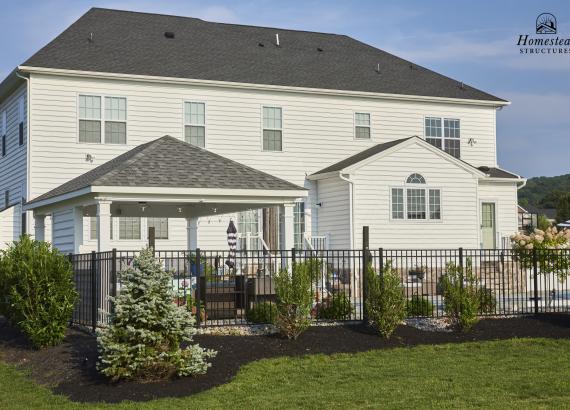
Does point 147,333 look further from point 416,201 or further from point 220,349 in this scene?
point 416,201

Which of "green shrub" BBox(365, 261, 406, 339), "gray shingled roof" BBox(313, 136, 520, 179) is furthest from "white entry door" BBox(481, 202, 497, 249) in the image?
"green shrub" BBox(365, 261, 406, 339)

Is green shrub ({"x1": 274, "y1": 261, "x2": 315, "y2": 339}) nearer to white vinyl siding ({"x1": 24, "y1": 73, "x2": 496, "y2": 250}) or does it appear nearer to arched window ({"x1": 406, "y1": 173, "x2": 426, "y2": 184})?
white vinyl siding ({"x1": 24, "y1": 73, "x2": 496, "y2": 250})

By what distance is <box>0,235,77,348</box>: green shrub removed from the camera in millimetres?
14383

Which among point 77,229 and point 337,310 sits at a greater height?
point 77,229

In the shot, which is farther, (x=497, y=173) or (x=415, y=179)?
(x=497, y=173)

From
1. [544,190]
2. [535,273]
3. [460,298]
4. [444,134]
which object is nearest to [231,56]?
[444,134]

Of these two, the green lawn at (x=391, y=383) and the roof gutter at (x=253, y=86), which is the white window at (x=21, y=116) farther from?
the green lawn at (x=391, y=383)

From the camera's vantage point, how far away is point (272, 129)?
27.7 m

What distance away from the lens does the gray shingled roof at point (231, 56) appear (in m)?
26.0

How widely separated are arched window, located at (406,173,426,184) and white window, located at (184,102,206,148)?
22.1 ft

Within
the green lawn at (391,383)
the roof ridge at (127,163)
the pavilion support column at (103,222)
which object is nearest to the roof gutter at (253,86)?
the roof ridge at (127,163)

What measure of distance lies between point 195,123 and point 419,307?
39.4 ft

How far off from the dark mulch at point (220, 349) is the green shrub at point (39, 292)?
0.37 m

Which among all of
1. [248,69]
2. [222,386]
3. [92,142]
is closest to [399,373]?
[222,386]
